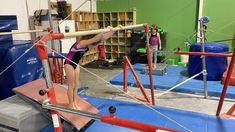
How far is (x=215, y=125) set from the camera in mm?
2680

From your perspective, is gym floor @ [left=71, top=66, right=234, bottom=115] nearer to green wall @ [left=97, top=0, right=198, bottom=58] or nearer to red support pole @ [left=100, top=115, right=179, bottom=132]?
red support pole @ [left=100, top=115, right=179, bottom=132]

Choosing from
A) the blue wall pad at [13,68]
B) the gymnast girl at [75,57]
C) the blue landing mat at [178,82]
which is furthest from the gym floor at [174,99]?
the blue wall pad at [13,68]

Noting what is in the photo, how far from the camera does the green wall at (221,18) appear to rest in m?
6.41

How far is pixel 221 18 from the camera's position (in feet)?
21.4

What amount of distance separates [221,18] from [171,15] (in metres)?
1.53

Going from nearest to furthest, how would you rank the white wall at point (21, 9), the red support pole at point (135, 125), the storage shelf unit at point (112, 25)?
the red support pole at point (135, 125) < the white wall at point (21, 9) < the storage shelf unit at point (112, 25)

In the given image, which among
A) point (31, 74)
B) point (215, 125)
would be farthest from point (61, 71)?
point (215, 125)

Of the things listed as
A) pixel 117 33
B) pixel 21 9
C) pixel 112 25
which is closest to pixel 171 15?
pixel 117 33

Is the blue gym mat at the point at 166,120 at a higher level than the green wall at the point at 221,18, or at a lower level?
lower

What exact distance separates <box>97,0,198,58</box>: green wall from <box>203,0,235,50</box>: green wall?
1.50ft

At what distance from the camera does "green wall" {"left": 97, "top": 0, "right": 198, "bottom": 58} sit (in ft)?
22.7

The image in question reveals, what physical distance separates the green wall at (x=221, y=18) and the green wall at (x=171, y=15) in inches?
17.9

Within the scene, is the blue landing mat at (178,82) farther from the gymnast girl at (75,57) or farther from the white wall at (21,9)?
the white wall at (21,9)

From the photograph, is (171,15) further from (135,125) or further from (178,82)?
(135,125)
